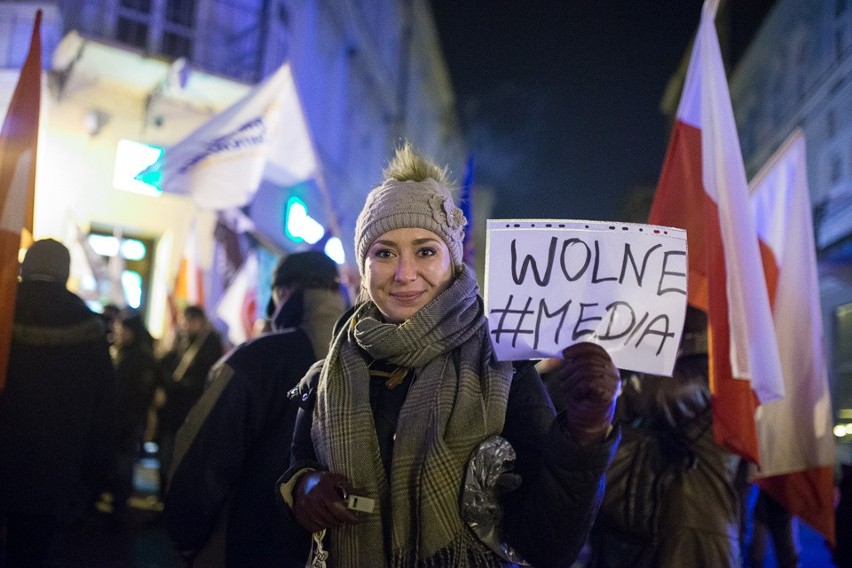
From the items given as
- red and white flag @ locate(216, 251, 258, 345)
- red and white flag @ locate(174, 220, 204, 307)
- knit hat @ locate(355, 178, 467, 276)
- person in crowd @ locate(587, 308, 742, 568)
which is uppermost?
red and white flag @ locate(174, 220, 204, 307)

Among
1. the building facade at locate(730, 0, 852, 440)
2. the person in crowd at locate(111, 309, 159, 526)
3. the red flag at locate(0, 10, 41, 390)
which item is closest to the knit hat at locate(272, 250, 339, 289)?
the red flag at locate(0, 10, 41, 390)

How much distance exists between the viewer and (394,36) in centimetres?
2600

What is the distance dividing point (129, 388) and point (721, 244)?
5.80 m

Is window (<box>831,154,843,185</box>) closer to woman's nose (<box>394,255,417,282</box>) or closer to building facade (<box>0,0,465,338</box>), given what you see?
building facade (<box>0,0,465,338</box>)

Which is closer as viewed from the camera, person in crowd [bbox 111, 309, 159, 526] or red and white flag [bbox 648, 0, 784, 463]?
red and white flag [bbox 648, 0, 784, 463]

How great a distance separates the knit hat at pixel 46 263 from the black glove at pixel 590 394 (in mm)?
2860

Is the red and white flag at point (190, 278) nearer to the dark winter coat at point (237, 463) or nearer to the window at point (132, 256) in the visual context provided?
the window at point (132, 256)

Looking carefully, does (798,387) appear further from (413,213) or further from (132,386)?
(132,386)

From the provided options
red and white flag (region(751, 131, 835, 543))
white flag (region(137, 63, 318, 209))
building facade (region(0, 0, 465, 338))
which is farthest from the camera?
building facade (region(0, 0, 465, 338))

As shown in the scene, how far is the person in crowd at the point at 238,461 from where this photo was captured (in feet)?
9.07

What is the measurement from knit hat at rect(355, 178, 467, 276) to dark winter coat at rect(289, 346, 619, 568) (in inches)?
17.3

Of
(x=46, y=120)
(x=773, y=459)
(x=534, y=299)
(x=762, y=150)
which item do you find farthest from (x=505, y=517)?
(x=762, y=150)

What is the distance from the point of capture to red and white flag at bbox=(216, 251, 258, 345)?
7523 millimetres

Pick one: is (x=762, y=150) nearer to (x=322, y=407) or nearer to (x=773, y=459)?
(x=773, y=459)
